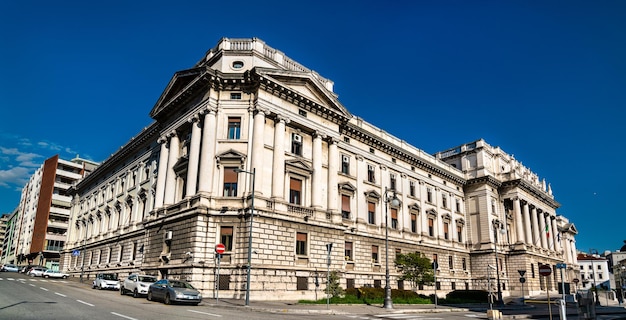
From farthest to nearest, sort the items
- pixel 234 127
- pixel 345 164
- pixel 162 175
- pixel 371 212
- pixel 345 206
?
pixel 371 212
pixel 345 164
pixel 345 206
pixel 162 175
pixel 234 127

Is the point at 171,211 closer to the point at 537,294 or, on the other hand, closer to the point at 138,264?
the point at 138,264

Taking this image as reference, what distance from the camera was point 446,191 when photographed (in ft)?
191

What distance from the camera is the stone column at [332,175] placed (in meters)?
37.2

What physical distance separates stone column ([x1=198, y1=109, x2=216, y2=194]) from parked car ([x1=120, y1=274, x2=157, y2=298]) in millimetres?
7088

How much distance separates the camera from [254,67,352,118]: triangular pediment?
112ft

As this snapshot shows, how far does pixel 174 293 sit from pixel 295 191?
14862 millimetres

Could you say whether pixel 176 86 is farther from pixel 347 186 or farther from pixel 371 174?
pixel 371 174

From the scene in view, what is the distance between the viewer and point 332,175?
37969mm

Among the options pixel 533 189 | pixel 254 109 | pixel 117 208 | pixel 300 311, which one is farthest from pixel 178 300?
pixel 533 189

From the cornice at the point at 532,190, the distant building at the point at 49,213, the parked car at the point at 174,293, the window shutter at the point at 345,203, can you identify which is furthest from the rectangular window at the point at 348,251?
the distant building at the point at 49,213

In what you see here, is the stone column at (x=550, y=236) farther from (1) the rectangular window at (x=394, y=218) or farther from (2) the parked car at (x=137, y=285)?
(2) the parked car at (x=137, y=285)

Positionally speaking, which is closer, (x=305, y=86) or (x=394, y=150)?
(x=305, y=86)

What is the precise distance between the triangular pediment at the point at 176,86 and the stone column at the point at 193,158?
3585 millimetres

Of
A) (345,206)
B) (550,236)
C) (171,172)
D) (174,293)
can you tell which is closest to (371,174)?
(345,206)
